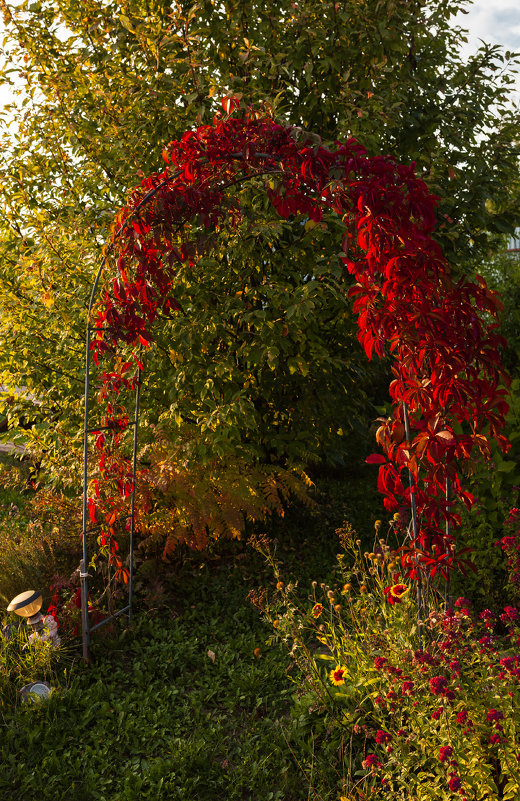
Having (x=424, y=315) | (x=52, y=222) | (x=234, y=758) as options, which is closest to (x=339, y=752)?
(x=234, y=758)

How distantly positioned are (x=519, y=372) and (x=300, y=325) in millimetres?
3294

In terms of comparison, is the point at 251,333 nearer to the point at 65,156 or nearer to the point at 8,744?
the point at 65,156

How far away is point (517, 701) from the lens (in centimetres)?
228

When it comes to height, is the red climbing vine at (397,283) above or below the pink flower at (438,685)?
above

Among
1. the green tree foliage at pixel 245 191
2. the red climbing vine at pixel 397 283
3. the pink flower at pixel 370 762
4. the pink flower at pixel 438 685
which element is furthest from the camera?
the green tree foliage at pixel 245 191

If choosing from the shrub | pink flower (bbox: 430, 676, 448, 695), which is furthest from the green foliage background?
pink flower (bbox: 430, 676, 448, 695)

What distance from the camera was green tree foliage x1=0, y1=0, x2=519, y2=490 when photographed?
14.0 ft

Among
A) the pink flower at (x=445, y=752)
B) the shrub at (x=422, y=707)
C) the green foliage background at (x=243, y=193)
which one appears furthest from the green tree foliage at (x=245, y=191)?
the pink flower at (x=445, y=752)

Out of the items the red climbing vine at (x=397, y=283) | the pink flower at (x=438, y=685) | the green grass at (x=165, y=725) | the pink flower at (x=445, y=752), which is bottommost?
the green grass at (x=165, y=725)

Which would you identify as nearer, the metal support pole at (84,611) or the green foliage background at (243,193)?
the metal support pole at (84,611)

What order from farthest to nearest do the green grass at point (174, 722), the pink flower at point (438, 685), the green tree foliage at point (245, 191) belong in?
1. the green tree foliage at point (245, 191)
2. the green grass at point (174, 722)
3. the pink flower at point (438, 685)

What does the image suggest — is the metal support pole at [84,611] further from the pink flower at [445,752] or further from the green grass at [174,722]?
the pink flower at [445,752]

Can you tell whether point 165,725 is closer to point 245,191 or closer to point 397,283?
point 397,283

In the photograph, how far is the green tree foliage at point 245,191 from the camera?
4258 millimetres
